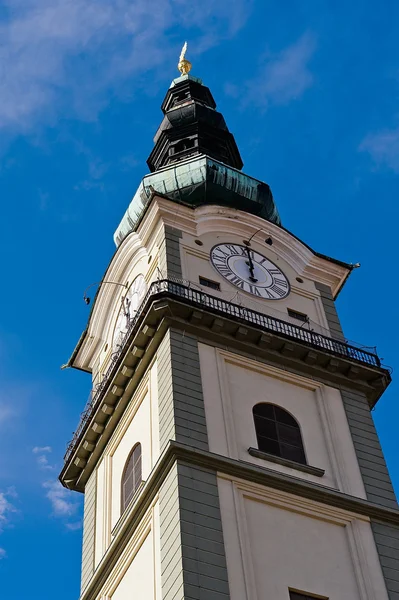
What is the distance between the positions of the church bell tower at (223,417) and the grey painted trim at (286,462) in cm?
5

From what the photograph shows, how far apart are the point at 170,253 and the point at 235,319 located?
369cm

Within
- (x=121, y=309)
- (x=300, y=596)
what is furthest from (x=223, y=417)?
(x=121, y=309)

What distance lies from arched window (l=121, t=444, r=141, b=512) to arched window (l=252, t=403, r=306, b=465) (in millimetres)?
2966

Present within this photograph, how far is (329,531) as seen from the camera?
26953mm

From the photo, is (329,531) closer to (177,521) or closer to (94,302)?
(177,521)

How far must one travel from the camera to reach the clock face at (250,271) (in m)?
34.3

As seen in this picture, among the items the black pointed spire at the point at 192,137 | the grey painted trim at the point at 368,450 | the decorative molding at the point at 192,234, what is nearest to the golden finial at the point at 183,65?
the black pointed spire at the point at 192,137

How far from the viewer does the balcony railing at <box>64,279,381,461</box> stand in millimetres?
31250

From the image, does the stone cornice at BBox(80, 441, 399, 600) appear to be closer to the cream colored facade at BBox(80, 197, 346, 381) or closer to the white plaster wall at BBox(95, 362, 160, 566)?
the white plaster wall at BBox(95, 362, 160, 566)

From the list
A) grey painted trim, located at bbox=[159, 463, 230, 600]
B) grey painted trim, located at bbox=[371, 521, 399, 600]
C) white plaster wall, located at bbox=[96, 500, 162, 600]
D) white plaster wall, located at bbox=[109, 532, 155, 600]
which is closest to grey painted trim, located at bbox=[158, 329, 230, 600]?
grey painted trim, located at bbox=[159, 463, 230, 600]

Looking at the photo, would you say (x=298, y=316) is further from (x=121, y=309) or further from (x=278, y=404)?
(x=121, y=309)

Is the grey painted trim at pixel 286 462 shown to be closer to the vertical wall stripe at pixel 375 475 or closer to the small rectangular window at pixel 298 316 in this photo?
the vertical wall stripe at pixel 375 475

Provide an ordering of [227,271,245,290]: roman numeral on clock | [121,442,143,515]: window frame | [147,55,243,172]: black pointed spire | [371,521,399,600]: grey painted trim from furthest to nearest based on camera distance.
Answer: [147,55,243,172]: black pointed spire, [227,271,245,290]: roman numeral on clock, [121,442,143,515]: window frame, [371,521,399,600]: grey painted trim

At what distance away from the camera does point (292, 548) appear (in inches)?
1022
